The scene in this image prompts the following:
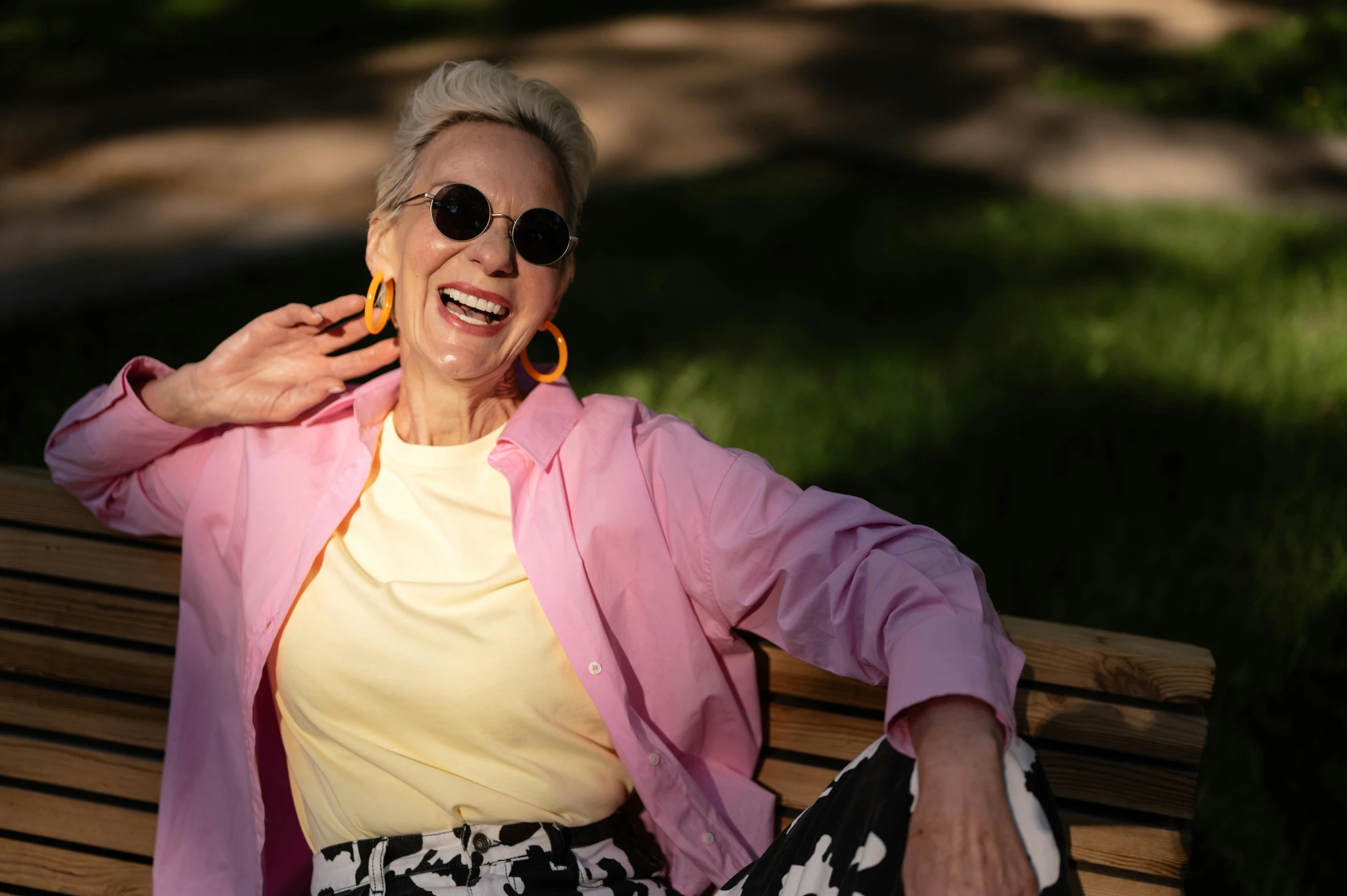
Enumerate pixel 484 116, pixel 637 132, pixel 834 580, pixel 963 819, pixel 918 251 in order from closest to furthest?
pixel 963 819, pixel 834 580, pixel 484 116, pixel 918 251, pixel 637 132

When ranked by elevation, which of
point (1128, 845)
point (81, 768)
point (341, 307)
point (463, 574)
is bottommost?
point (81, 768)

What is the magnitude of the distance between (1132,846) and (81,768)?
2.11 meters

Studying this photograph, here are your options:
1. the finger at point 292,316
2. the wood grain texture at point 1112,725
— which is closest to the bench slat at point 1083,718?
the wood grain texture at point 1112,725

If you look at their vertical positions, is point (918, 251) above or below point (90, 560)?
below

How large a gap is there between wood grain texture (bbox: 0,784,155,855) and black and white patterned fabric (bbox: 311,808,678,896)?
554 millimetres

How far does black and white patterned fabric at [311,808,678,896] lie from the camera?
2.16 meters

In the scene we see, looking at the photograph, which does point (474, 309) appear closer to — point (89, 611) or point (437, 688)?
point (437, 688)

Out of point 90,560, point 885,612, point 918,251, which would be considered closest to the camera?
point 885,612

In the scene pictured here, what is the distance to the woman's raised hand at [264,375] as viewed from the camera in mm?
2430

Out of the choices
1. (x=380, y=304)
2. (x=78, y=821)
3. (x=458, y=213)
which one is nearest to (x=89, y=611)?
(x=78, y=821)

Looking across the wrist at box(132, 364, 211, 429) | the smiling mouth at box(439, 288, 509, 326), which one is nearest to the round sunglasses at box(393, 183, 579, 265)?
the smiling mouth at box(439, 288, 509, 326)

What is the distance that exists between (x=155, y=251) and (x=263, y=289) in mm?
912

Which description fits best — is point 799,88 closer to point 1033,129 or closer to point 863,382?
point 1033,129

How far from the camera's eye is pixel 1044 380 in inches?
191
